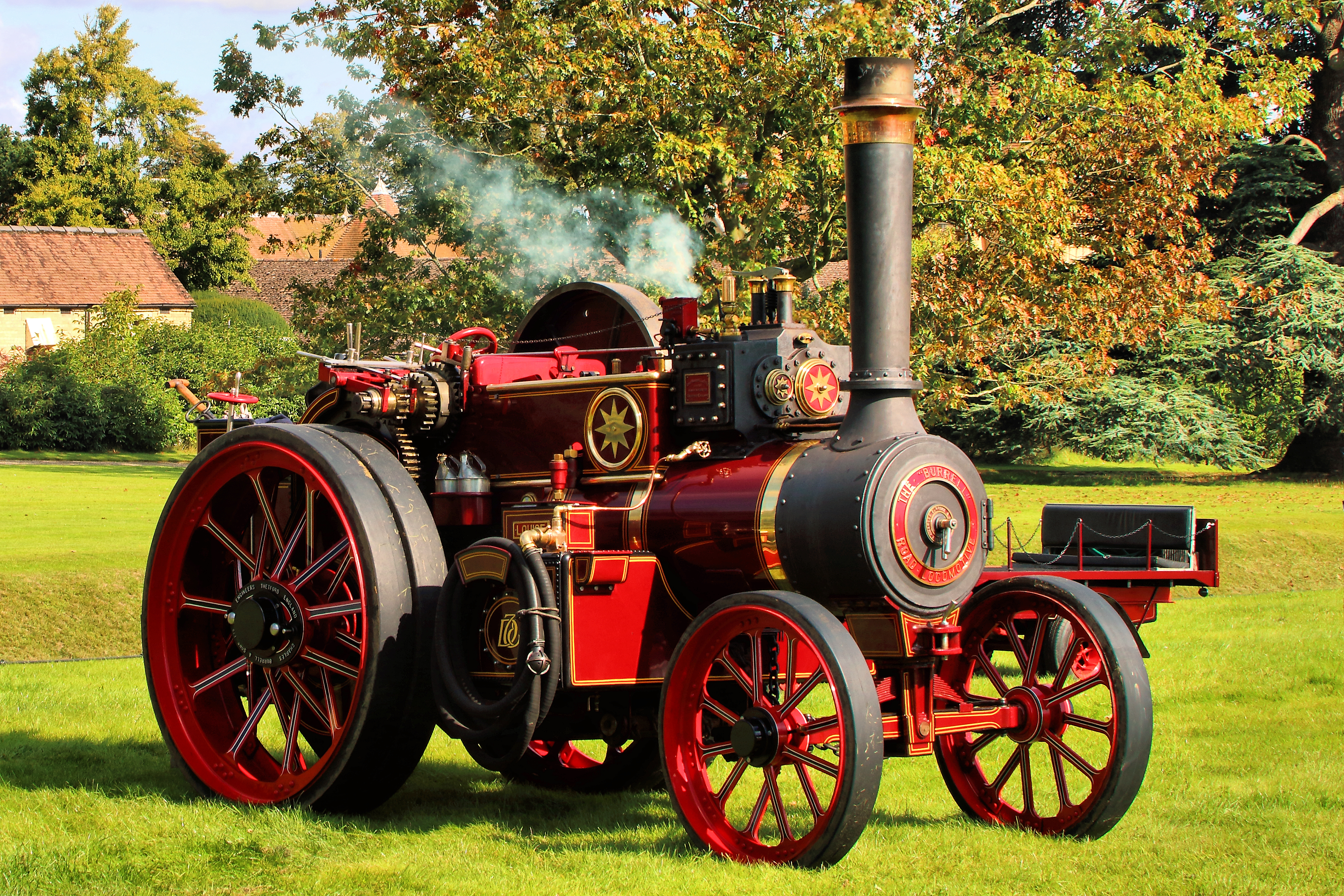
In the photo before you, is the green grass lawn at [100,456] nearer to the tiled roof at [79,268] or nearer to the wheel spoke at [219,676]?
the tiled roof at [79,268]

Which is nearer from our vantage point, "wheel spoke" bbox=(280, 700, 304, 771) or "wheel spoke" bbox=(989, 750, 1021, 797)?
"wheel spoke" bbox=(989, 750, 1021, 797)

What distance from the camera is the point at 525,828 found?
6.62 m

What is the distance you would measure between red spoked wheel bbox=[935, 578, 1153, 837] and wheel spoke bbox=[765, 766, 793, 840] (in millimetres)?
1221

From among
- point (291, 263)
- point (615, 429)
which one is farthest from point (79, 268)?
point (615, 429)

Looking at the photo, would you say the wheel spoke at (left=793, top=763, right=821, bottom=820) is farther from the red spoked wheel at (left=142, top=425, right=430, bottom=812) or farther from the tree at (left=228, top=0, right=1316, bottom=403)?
the tree at (left=228, top=0, right=1316, bottom=403)

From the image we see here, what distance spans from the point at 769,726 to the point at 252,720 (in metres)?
2.68

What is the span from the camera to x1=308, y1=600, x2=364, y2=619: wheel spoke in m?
6.49

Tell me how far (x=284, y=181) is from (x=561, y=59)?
619cm

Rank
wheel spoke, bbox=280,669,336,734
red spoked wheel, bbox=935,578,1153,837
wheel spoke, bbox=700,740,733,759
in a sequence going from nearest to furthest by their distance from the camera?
wheel spoke, bbox=700,740,733,759
red spoked wheel, bbox=935,578,1153,837
wheel spoke, bbox=280,669,336,734

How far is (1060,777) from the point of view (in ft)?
20.1

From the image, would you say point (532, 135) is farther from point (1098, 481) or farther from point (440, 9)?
point (1098, 481)

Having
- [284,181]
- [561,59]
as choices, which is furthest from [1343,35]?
[284,181]

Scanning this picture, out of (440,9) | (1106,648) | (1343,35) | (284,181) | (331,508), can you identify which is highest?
(1343,35)

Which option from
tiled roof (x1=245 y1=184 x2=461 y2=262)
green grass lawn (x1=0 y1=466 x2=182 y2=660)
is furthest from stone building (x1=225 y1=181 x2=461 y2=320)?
green grass lawn (x1=0 y1=466 x2=182 y2=660)
